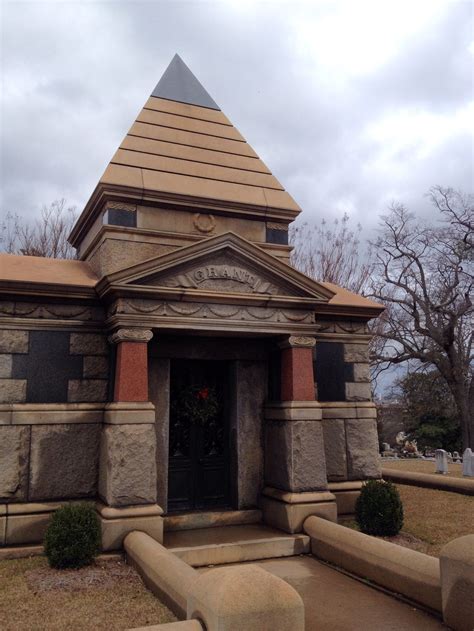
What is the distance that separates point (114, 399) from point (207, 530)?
8.25 ft

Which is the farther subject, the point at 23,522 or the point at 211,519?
the point at 211,519

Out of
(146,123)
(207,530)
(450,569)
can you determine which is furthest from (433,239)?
(450,569)

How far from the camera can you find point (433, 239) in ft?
89.5

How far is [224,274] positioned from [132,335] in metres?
1.74

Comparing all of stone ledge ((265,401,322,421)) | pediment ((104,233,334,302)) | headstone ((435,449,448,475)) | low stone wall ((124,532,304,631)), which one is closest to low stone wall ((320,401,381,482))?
stone ledge ((265,401,322,421))

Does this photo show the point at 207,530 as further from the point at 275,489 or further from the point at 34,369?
the point at 34,369

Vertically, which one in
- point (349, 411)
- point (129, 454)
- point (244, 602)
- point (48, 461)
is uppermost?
point (349, 411)

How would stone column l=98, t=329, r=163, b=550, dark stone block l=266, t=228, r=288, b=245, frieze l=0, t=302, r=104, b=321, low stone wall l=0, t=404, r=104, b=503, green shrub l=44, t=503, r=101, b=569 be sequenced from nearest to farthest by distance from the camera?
green shrub l=44, t=503, r=101, b=569, stone column l=98, t=329, r=163, b=550, low stone wall l=0, t=404, r=104, b=503, frieze l=0, t=302, r=104, b=321, dark stone block l=266, t=228, r=288, b=245

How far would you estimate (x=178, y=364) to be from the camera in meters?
8.93

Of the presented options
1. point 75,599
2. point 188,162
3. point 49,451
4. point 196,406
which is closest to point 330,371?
point 196,406

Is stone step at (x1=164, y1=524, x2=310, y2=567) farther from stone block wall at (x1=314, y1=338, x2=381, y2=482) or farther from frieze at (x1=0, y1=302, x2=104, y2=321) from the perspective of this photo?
frieze at (x1=0, y1=302, x2=104, y2=321)

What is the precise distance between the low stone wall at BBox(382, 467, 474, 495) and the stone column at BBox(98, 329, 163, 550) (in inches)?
280

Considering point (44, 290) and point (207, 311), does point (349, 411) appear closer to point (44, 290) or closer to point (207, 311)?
point (207, 311)

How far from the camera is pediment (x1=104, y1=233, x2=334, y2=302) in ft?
25.4
